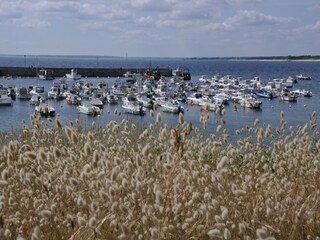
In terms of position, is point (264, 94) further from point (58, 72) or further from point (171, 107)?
point (58, 72)

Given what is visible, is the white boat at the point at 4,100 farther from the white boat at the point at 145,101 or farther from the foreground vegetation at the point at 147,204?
the foreground vegetation at the point at 147,204

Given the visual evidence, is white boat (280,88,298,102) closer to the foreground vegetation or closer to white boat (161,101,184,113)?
white boat (161,101,184,113)

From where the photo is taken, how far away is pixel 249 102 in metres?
66.4

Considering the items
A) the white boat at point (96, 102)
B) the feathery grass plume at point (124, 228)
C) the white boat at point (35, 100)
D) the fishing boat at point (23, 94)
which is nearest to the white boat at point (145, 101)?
the white boat at point (96, 102)

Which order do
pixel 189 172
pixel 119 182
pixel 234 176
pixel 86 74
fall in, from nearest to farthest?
pixel 119 182, pixel 189 172, pixel 234 176, pixel 86 74

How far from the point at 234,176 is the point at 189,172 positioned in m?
1.62

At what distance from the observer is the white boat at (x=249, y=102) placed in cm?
6544

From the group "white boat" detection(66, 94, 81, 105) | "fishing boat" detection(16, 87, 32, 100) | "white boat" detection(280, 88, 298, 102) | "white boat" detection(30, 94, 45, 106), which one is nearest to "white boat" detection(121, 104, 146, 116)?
"white boat" detection(66, 94, 81, 105)

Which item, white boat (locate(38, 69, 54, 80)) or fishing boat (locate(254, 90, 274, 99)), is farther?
white boat (locate(38, 69, 54, 80))

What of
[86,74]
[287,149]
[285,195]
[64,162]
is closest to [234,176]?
[287,149]

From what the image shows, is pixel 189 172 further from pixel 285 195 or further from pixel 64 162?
pixel 64 162

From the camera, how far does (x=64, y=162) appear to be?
6.16m

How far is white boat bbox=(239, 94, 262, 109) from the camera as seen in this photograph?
65.4 meters

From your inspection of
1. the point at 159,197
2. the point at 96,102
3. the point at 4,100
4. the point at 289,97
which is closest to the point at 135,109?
the point at 96,102
